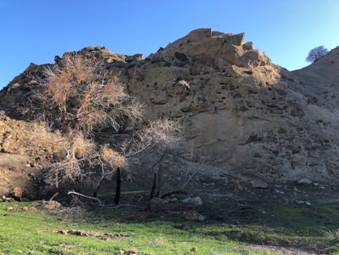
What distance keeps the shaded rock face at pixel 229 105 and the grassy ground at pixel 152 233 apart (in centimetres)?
1036

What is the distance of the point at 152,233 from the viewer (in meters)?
20.0

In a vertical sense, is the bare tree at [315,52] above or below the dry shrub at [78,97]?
above

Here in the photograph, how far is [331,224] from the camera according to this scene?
25.2m

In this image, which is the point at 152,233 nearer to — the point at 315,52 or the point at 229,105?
the point at 229,105

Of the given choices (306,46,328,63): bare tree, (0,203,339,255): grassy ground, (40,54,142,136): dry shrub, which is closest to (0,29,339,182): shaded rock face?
(40,54,142,136): dry shrub

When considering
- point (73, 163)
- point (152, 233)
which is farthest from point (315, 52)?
point (152, 233)

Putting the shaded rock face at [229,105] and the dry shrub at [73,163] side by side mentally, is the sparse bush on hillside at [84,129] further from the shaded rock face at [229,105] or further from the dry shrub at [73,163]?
the shaded rock face at [229,105]

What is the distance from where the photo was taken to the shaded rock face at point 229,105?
127ft

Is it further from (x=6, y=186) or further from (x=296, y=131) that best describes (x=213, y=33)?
(x=6, y=186)

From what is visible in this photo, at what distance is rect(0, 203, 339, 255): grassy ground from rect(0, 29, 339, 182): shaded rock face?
34.0 ft

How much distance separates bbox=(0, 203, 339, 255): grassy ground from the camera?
14.1 metres

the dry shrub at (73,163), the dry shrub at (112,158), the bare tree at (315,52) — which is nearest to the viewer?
the dry shrub at (73,163)

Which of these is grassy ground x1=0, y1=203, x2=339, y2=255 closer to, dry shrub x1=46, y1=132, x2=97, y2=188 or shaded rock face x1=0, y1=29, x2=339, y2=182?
dry shrub x1=46, y1=132, x2=97, y2=188

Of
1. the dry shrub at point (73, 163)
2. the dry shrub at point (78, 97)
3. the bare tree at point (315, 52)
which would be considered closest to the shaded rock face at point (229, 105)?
the dry shrub at point (78, 97)
